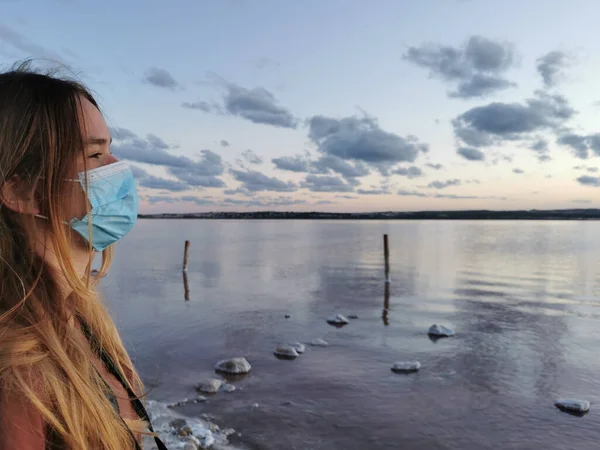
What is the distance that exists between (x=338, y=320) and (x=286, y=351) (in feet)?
14.2

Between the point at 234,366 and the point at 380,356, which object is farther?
the point at 380,356

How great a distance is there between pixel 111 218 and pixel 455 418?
8449mm

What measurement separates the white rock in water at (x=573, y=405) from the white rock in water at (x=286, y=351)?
6.49 m

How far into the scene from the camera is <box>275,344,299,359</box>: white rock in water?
12.3 metres

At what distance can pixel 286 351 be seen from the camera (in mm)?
12492

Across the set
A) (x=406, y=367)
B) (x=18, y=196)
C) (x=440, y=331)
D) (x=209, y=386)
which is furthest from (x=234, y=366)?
(x=18, y=196)

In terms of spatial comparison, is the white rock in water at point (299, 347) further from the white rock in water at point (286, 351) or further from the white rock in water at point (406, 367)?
the white rock in water at point (406, 367)

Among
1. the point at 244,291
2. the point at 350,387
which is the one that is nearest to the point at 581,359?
the point at 350,387

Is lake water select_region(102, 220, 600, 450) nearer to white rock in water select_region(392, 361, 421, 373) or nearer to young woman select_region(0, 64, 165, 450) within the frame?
white rock in water select_region(392, 361, 421, 373)

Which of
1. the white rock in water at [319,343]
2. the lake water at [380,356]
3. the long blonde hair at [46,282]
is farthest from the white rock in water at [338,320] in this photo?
the long blonde hair at [46,282]

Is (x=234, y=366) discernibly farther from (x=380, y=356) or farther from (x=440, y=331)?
(x=440, y=331)

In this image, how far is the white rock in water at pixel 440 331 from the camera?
14.4m

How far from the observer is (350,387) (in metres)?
9.89

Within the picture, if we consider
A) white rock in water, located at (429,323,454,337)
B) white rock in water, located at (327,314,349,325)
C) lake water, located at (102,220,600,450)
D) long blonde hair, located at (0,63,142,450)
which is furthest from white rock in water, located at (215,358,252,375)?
long blonde hair, located at (0,63,142,450)
